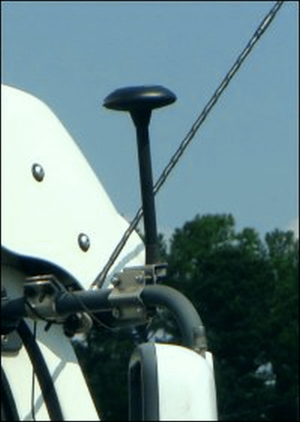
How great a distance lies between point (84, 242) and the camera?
2.60 m

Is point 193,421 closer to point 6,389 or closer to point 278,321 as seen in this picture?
point 6,389

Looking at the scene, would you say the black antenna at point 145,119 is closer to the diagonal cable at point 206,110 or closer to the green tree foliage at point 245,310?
the diagonal cable at point 206,110

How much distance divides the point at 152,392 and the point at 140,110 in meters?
0.55

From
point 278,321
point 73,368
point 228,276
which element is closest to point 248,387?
point 228,276

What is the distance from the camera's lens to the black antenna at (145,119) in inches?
102

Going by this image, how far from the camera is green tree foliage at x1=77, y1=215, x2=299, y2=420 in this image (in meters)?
16.6

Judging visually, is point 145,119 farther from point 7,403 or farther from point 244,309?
point 244,309

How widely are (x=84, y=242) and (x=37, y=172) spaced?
12 cm

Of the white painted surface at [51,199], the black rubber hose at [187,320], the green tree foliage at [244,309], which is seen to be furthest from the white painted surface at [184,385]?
the green tree foliage at [244,309]

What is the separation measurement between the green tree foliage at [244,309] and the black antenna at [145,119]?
26.6 feet

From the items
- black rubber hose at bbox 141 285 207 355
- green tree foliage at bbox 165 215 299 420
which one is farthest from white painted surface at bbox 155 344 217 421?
green tree foliage at bbox 165 215 299 420

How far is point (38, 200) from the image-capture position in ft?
8.32

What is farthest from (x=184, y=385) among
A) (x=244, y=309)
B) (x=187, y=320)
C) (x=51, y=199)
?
(x=244, y=309)

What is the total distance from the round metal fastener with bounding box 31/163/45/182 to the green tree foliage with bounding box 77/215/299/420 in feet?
26.8
